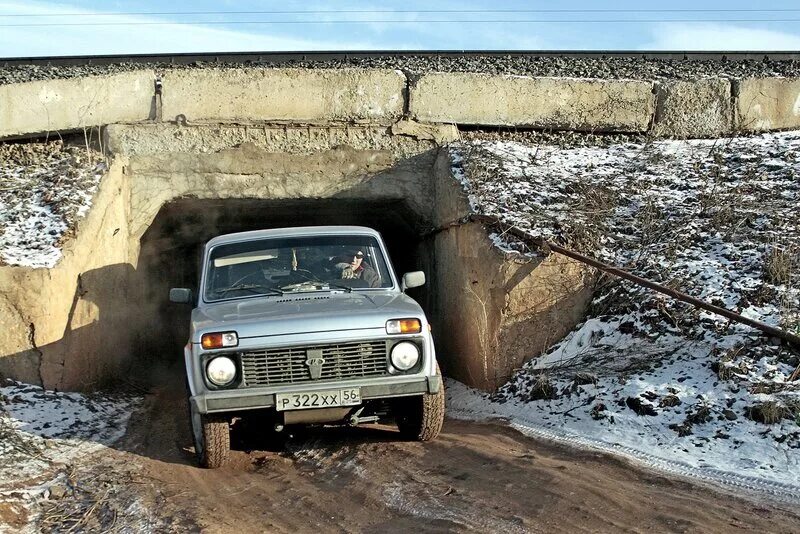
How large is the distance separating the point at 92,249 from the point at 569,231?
5336mm

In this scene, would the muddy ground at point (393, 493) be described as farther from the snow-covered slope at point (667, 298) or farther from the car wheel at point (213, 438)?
the snow-covered slope at point (667, 298)

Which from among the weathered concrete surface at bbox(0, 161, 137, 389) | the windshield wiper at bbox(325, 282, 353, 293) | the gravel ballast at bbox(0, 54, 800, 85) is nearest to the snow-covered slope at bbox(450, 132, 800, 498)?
the windshield wiper at bbox(325, 282, 353, 293)

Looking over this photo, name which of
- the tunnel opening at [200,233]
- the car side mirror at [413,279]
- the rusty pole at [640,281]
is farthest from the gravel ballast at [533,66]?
the car side mirror at [413,279]

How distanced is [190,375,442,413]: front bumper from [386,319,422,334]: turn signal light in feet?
1.20

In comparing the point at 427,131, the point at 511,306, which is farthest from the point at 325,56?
the point at 511,306

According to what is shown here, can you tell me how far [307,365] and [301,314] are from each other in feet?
1.25

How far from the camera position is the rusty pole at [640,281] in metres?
7.46

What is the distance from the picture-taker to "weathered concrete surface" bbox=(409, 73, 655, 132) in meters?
12.5

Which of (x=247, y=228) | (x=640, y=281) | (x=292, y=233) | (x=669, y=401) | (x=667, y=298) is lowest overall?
(x=669, y=401)

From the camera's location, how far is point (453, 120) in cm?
1252

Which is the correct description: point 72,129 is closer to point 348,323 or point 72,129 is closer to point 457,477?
point 348,323

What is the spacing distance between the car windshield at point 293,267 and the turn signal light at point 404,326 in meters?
1.01

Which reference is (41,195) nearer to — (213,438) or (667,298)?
(213,438)

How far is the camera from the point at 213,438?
657cm
